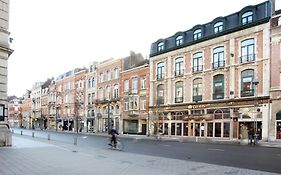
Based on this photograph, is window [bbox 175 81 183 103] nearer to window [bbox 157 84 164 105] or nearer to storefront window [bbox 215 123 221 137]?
window [bbox 157 84 164 105]

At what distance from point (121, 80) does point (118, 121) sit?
23.1 feet

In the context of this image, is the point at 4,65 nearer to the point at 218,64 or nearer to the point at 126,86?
the point at 218,64

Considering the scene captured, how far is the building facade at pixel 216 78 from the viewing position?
32.7 meters

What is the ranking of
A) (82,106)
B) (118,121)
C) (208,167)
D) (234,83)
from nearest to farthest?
(208,167)
(234,83)
(118,121)
(82,106)

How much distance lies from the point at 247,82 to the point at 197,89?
7.39 m

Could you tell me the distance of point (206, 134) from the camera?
3762 cm

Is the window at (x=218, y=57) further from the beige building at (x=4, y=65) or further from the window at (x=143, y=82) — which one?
the beige building at (x=4, y=65)

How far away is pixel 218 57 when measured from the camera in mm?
37656

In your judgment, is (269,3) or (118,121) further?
(118,121)

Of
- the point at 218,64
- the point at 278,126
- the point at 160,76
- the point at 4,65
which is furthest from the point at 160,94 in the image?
the point at 4,65

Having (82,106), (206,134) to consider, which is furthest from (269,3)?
(82,106)

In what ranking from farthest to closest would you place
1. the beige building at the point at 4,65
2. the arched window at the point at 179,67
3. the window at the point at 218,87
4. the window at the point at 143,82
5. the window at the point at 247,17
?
the window at the point at 143,82, the arched window at the point at 179,67, the window at the point at 218,87, the window at the point at 247,17, the beige building at the point at 4,65

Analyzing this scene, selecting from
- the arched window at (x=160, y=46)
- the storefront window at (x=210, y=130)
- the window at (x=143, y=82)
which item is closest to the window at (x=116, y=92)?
the window at (x=143, y=82)

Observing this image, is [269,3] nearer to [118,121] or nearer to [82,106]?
[118,121]
